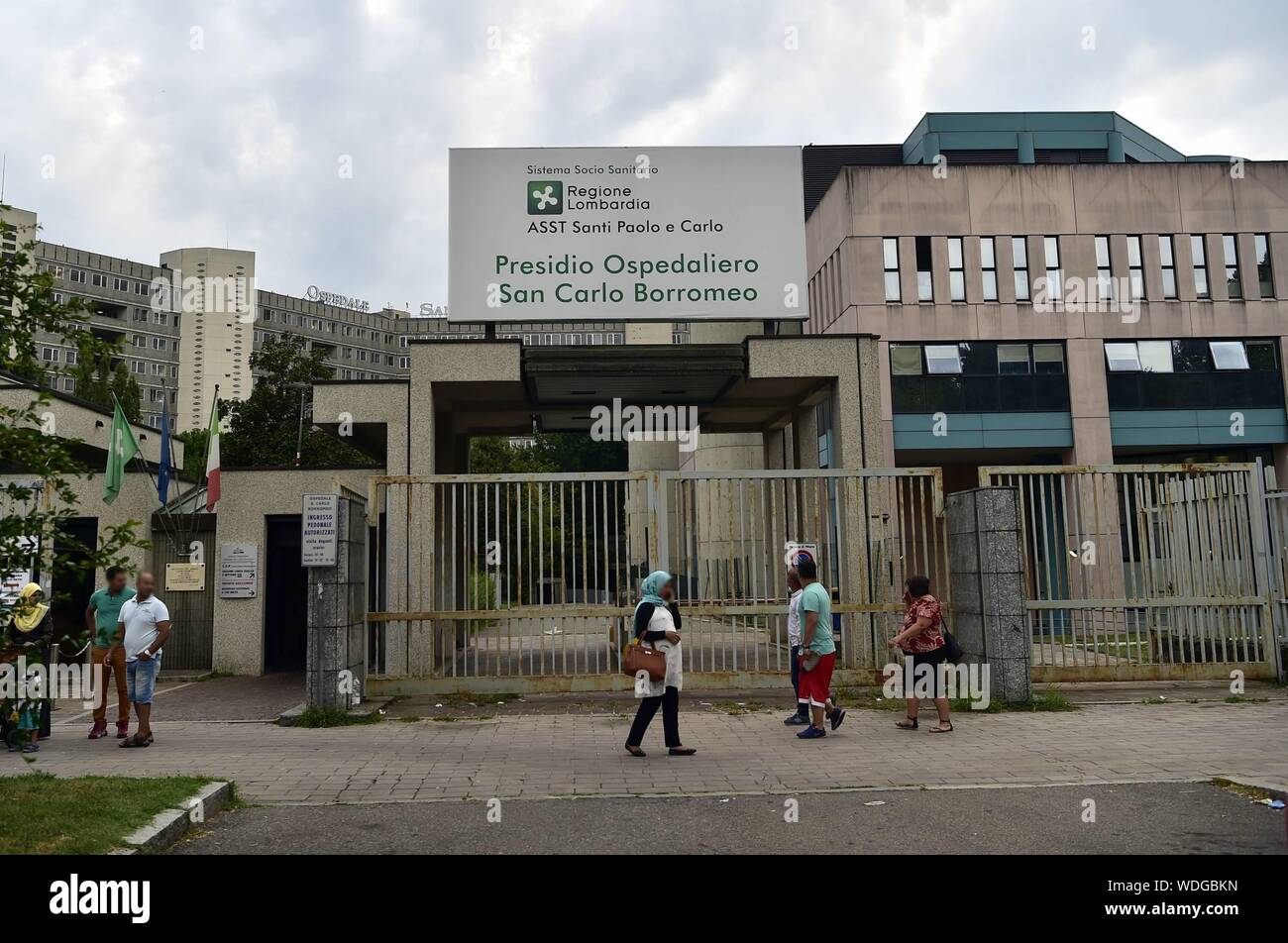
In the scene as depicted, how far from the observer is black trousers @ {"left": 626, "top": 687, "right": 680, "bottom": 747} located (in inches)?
347

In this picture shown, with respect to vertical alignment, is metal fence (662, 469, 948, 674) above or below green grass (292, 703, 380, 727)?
above

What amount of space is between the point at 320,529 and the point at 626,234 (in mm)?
6893

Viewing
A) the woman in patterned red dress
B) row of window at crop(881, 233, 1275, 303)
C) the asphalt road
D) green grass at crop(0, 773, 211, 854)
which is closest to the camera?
green grass at crop(0, 773, 211, 854)

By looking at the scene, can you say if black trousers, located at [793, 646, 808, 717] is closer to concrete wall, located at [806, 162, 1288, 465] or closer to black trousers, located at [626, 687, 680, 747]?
black trousers, located at [626, 687, 680, 747]

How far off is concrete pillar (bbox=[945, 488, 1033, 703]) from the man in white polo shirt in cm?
816

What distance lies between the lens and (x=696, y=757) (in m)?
8.87

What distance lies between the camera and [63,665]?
51.5 ft

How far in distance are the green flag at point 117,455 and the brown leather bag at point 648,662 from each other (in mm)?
11189

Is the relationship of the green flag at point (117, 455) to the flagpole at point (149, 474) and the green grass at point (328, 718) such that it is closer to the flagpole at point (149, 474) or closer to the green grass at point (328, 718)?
the flagpole at point (149, 474)

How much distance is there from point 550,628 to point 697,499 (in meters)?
2.37

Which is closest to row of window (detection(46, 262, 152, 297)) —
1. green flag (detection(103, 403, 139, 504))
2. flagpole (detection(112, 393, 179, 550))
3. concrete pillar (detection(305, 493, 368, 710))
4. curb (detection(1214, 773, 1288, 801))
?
flagpole (detection(112, 393, 179, 550))

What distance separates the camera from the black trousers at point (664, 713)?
28.9 ft
